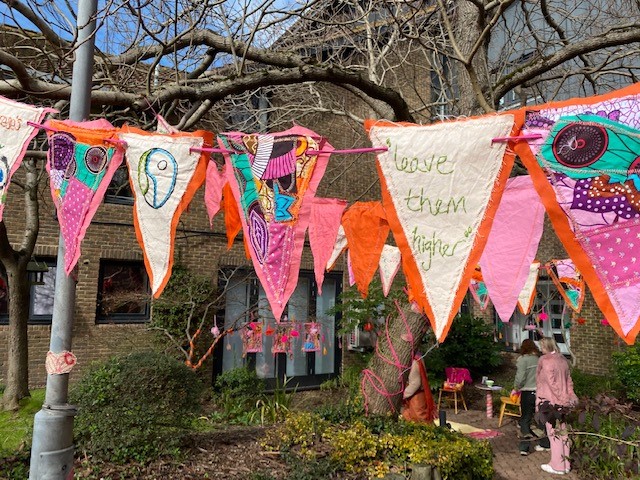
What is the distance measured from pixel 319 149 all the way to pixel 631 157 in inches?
67.4

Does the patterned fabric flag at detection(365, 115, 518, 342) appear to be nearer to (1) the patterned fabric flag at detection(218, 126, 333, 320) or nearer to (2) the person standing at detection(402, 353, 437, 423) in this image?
(1) the patterned fabric flag at detection(218, 126, 333, 320)

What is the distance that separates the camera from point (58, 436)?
3.13 metres

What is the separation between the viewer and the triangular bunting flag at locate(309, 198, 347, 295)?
4.14 m

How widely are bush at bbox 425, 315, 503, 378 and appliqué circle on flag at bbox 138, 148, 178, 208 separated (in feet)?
28.1

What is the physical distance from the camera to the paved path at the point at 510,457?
5.90m

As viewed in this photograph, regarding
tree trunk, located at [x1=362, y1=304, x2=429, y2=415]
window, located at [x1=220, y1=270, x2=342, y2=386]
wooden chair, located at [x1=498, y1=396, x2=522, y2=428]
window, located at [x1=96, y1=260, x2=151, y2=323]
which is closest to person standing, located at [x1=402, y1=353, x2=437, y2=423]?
tree trunk, located at [x1=362, y1=304, x2=429, y2=415]

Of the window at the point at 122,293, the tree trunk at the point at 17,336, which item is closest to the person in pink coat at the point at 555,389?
the window at the point at 122,293

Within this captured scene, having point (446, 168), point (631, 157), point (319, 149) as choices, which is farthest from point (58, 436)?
point (631, 157)

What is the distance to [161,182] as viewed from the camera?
315 centimetres

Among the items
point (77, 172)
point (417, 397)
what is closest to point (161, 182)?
point (77, 172)

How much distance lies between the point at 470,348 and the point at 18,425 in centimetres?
917

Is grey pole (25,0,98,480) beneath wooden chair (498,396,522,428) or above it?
above

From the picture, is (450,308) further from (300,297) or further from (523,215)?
(300,297)

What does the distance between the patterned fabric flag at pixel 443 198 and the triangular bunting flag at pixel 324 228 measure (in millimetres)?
1514
